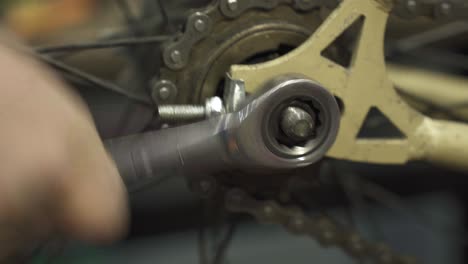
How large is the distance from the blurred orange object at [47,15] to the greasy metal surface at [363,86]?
60 centimetres

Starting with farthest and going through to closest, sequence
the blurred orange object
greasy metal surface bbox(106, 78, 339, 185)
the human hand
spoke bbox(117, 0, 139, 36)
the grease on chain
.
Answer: the blurred orange object
spoke bbox(117, 0, 139, 36)
the grease on chain
greasy metal surface bbox(106, 78, 339, 185)
the human hand

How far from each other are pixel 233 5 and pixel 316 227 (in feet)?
0.73

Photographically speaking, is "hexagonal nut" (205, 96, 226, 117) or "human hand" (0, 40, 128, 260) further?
"hexagonal nut" (205, 96, 226, 117)

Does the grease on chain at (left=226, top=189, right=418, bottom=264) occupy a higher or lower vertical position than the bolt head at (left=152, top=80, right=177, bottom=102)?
lower

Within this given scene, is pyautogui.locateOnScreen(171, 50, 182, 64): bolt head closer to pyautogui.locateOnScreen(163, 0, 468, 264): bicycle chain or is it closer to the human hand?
pyautogui.locateOnScreen(163, 0, 468, 264): bicycle chain

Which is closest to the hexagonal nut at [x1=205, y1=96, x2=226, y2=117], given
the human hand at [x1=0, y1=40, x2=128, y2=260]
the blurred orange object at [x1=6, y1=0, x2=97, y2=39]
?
the human hand at [x1=0, y1=40, x2=128, y2=260]

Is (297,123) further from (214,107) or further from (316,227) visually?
(316,227)

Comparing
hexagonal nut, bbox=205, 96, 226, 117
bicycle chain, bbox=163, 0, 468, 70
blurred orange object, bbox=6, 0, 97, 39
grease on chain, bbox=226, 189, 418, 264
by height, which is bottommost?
grease on chain, bbox=226, 189, 418, 264

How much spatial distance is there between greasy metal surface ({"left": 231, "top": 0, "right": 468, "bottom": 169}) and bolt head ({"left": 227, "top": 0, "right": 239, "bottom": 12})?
6 centimetres

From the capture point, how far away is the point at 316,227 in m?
0.59

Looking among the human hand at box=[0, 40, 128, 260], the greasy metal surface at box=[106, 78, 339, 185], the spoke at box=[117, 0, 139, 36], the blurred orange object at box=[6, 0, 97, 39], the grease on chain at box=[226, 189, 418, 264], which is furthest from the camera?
the blurred orange object at box=[6, 0, 97, 39]

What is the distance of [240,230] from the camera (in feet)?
4.09

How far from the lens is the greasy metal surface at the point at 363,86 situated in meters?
0.48

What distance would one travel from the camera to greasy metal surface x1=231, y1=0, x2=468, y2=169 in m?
0.48
